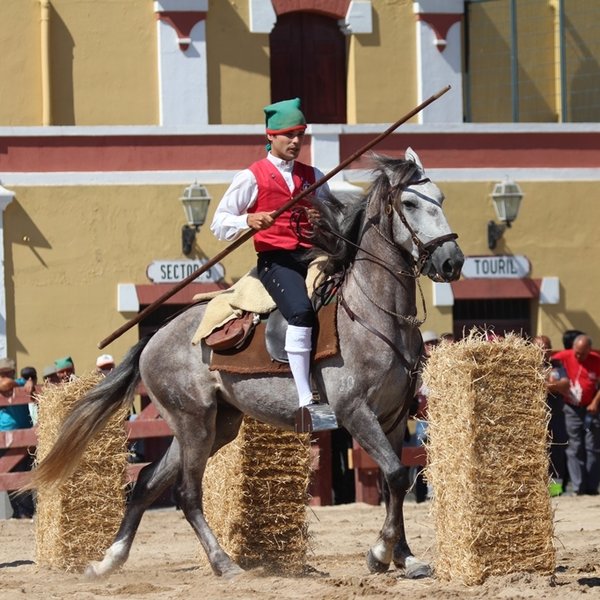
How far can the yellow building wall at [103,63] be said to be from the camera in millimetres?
21688

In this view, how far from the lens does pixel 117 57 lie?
21.9 meters

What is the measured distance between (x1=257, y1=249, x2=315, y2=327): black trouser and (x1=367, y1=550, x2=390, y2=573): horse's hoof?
1459 millimetres

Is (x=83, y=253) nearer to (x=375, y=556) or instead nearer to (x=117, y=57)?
(x=117, y=57)

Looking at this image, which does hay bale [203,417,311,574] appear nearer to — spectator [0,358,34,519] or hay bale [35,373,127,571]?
hay bale [35,373,127,571]

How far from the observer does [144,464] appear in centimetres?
1602

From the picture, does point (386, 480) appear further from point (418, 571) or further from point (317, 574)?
point (317, 574)

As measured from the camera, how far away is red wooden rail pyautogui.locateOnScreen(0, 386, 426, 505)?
591 inches

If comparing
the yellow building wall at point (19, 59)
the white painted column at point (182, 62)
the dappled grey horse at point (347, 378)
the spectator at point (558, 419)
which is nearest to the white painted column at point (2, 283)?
the yellow building wall at point (19, 59)

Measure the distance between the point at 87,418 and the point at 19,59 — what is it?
10.9 metres

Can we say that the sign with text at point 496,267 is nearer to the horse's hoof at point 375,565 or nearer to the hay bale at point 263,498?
the hay bale at point 263,498

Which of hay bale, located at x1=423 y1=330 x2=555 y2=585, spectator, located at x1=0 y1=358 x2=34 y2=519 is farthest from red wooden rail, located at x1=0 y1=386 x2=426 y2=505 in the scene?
hay bale, located at x1=423 y1=330 x2=555 y2=585

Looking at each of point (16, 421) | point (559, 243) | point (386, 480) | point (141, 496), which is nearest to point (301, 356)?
point (386, 480)

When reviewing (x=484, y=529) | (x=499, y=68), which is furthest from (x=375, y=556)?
(x=499, y=68)

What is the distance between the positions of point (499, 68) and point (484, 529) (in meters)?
14.4
